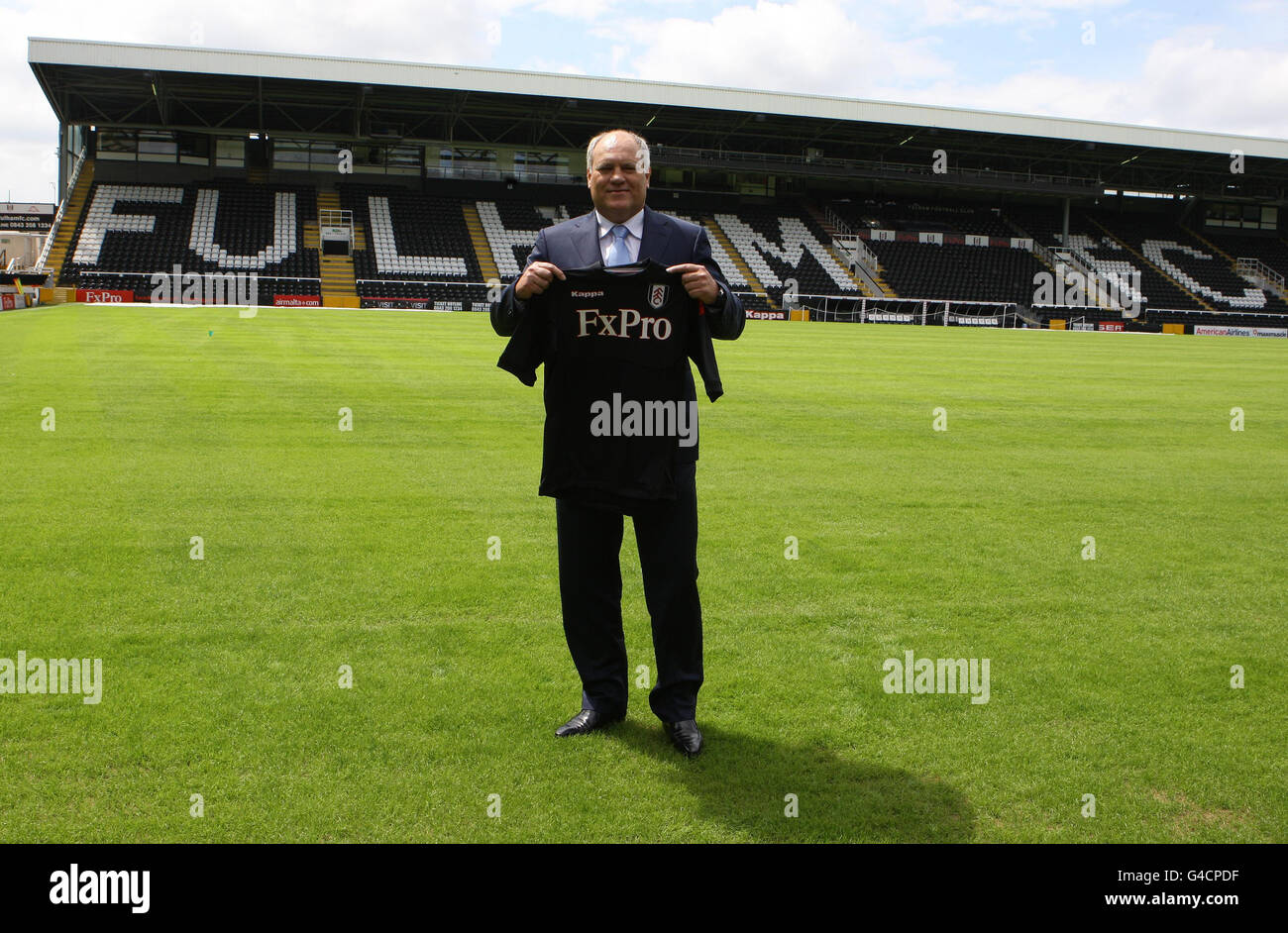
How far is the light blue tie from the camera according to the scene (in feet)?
12.8

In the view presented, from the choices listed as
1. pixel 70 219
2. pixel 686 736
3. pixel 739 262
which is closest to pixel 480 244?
pixel 739 262

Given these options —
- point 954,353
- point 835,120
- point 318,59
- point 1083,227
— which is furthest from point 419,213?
point 1083,227

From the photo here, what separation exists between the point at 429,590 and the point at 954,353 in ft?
68.2

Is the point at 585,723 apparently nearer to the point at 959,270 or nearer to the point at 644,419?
the point at 644,419

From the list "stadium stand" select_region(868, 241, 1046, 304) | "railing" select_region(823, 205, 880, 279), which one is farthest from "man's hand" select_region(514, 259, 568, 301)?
"railing" select_region(823, 205, 880, 279)

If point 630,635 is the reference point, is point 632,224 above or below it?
above

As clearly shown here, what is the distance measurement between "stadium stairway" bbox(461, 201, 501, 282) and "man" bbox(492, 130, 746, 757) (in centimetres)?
4152

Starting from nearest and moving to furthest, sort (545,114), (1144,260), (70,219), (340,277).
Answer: (340,277) < (70,219) < (545,114) < (1144,260)

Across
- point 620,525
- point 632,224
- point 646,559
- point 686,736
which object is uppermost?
point 632,224

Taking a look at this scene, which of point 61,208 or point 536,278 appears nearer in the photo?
point 536,278

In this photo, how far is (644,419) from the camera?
3854mm

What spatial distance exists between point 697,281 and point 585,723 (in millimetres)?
1807

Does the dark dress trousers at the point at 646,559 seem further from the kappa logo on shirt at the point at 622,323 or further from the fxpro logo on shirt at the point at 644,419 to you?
the kappa logo on shirt at the point at 622,323

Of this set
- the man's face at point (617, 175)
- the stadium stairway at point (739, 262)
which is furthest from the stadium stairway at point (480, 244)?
the man's face at point (617, 175)
